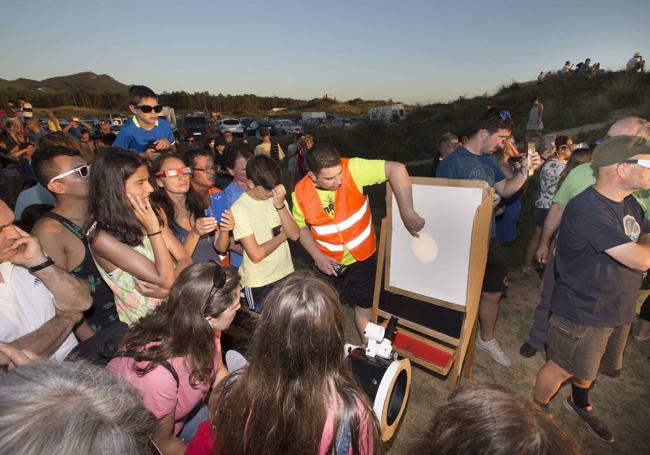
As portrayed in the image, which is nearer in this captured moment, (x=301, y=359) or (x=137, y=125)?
(x=301, y=359)

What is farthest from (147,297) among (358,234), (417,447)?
(417,447)

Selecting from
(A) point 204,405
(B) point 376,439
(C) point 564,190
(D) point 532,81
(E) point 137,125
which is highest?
(D) point 532,81

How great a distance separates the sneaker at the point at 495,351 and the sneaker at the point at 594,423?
0.59 m

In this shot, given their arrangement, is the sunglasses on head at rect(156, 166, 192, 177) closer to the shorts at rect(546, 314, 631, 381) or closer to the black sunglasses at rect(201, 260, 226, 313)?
the black sunglasses at rect(201, 260, 226, 313)

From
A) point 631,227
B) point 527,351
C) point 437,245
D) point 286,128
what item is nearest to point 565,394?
point 527,351

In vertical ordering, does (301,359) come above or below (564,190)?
below

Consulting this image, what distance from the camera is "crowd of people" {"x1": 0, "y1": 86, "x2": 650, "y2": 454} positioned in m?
0.79

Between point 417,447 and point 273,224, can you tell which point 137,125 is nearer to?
point 273,224

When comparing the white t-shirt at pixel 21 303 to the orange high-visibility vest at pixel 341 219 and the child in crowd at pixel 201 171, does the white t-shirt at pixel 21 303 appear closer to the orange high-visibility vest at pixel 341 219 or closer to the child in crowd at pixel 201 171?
the child in crowd at pixel 201 171

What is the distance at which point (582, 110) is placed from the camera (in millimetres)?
14359

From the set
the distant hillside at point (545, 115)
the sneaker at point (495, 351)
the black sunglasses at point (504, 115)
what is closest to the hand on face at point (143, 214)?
the black sunglasses at point (504, 115)

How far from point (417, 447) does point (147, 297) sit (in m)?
1.91

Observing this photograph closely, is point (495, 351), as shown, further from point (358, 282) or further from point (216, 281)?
point (216, 281)

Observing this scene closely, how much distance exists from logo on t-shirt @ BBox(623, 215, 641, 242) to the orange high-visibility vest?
1736mm
